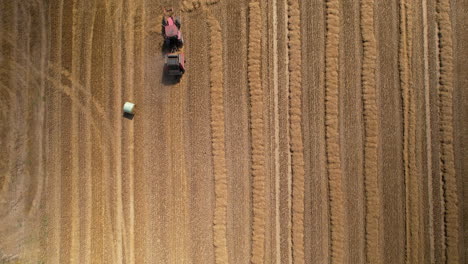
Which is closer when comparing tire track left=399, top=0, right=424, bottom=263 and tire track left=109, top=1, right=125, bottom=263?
tire track left=399, top=0, right=424, bottom=263

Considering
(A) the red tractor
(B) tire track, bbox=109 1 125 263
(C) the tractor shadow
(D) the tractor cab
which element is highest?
(A) the red tractor

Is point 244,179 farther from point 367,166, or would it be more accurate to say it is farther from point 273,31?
point 273,31

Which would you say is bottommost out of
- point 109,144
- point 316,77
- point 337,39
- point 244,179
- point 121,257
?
point 121,257

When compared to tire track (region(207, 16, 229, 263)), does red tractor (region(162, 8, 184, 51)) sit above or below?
above

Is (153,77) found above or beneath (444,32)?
beneath

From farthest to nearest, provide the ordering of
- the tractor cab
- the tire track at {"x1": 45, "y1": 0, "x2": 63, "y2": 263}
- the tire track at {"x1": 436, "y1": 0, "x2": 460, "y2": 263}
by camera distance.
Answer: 1. the tire track at {"x1": 45, "y1": 0, "x2": 63, "y2": 263}
2. the tire track at {"x1": 436, "y1": 0, "x2": 460, "y2": 263}
3. the tractor cab

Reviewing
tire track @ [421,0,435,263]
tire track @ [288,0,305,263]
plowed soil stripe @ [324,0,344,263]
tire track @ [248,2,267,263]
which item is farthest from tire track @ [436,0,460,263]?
tire track @ [248,2,267,263]

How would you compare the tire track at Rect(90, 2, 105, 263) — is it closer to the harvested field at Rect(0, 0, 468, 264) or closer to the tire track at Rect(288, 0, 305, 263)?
the harvested field at Rect(0, 0, 468, 264)

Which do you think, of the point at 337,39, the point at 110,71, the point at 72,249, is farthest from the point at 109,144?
the point at 337,39
